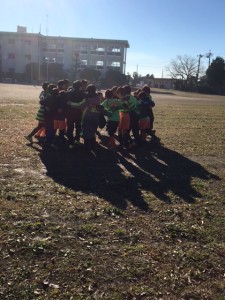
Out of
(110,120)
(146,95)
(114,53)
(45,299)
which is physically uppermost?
(114,53)

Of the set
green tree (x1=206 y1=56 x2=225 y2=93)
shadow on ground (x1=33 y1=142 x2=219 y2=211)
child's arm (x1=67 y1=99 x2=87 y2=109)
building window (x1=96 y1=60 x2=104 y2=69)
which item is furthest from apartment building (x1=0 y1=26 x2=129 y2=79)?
shadow on ground (x1=33 y1=142 x2=219 y2=211)

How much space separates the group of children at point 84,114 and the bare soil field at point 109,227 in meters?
0.92

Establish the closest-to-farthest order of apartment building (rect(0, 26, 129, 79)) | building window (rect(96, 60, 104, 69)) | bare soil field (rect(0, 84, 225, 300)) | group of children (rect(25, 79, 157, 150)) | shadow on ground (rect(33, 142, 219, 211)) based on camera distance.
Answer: bare soil field (rect(0, 84, 225, 300)) < shadow on ground (rect(33, 142, 219, 211)) < group of children (rect(25, 79, 157, 150)) < apartment building (rect(0, 26, 129, 79)) < building window (rect(96, 60, 104, 69))

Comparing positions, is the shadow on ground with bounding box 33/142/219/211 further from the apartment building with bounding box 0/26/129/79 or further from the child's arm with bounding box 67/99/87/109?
the apartment building with bounding box 0/26/129/79

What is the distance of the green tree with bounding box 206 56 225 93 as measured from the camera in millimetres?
73750

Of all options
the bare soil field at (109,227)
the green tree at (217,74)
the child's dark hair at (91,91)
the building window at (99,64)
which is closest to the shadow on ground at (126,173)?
the bare soil field at (109,227)

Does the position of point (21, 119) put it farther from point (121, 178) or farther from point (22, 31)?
point (22, 31)

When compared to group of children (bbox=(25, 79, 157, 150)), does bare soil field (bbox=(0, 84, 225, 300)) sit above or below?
below

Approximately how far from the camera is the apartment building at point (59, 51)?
83.4 metres

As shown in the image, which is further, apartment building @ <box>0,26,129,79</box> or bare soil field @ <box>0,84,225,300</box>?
apartment building @ <box>0,26,129,79</box>

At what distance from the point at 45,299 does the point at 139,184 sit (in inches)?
154

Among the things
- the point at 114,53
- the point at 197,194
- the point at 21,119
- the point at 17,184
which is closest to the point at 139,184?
the point at 197,194

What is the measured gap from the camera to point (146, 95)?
37.4 feet

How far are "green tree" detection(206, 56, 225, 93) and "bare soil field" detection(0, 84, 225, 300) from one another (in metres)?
69.5
